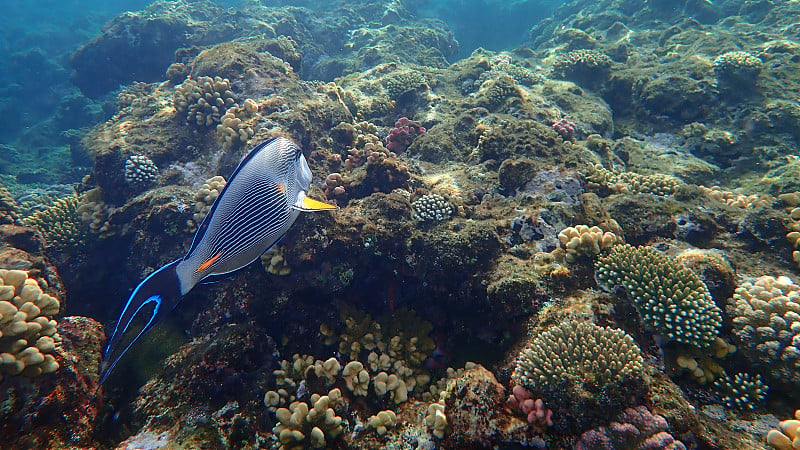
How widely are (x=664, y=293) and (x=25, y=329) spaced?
225 inches

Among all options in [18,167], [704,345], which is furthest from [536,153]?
[18,167]

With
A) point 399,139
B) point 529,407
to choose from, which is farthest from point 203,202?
point 529,407

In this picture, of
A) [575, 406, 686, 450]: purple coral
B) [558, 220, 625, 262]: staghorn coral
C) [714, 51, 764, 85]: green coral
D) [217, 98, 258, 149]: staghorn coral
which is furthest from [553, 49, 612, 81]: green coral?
[575, 406, 686, 450]: purple coral

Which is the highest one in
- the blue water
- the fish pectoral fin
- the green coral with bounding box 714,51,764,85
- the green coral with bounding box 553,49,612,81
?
the green coral with bounding box 714,51,764,85

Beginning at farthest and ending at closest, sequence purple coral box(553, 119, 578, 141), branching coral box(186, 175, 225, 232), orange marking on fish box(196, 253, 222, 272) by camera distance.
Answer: purple coral box(553, 119, 578, 141)
branching coral box(186, 175, 225, 232)
orange marking on fish box(196, 253, 222, 272)

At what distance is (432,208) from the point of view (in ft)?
14.4

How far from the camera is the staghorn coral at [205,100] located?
21.1 ft

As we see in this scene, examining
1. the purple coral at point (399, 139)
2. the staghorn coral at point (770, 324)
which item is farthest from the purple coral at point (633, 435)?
the purple coral at point (399, 139)

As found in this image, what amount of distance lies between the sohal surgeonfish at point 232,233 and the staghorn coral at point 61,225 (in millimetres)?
5625

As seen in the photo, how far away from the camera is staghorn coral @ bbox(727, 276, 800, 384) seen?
112 inches

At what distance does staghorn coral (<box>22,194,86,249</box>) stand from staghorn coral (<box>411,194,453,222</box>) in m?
5.95

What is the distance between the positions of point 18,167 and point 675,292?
23.1 m

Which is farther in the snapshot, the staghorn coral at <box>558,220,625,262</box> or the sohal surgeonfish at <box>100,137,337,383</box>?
the staghorn coral at <box>558,220,625,262</box>

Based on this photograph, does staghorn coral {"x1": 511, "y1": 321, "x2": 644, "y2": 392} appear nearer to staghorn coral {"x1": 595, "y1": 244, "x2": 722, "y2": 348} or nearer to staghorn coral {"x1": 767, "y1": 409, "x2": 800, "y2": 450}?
staghorn coral {"x1": 595, "y1": 244, "x2": 722, "y2": 348}
